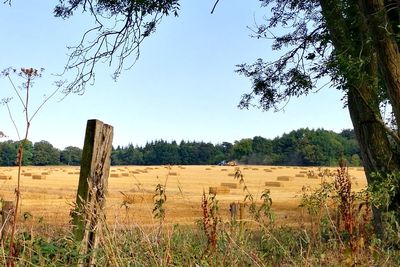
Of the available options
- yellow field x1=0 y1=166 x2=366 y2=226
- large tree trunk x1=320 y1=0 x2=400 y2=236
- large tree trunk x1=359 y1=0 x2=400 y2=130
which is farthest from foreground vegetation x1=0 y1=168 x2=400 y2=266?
large tree trunk x1=320 y1=0 x2=400 y2=236

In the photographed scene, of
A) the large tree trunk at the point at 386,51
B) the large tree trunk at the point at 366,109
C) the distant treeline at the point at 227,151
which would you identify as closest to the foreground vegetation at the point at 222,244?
the large tree trunk at the point at 386,51

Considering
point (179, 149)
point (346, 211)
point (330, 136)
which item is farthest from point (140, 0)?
point (179, 149)

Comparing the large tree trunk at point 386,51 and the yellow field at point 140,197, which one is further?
the large tree trunk at point 386,51

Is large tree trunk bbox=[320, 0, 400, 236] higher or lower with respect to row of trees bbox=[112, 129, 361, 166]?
lower

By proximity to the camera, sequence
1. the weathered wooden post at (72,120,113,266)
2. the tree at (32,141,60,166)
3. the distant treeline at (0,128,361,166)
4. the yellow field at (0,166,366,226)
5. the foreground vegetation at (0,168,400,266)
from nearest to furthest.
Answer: the foreground vegetation at (0,168,400,266) → the weathered wooden post at (72,120,113,266) → the yellow field at (0,166,366,226) → the tree at (32,141,60,166) → the distant treeline at (0,128,361,166)

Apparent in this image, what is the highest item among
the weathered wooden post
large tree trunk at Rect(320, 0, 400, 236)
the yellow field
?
large tree trunk at Rect(320, 0, 400, 236)

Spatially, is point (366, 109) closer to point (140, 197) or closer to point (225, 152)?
point (140, 197)

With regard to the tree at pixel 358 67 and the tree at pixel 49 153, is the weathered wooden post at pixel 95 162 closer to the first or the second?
the tree at pixel 358 67

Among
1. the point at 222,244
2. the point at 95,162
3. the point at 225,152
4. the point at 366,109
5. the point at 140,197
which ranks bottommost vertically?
the point at 222,244

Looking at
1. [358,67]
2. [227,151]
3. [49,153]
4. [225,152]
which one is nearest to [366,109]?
[358,67]

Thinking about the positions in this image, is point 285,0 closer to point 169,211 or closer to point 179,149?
point 169,211

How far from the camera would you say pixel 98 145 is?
16.8ft

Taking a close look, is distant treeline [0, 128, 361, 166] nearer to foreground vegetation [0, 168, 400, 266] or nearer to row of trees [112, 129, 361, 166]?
row of trees [112, 129, 361, 166]

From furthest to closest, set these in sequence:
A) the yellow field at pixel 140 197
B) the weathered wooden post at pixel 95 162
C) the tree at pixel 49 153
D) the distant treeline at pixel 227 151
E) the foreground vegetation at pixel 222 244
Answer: the distant treeline at pixel 227 151, the tree at pixel 49 153, the yellow field at pixel 140 197, the weathered wooden post at pixel 95 162, the foreground vegetation at pixel 222 244
